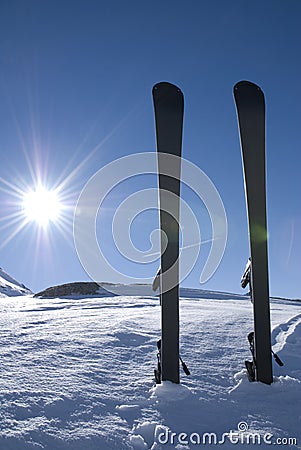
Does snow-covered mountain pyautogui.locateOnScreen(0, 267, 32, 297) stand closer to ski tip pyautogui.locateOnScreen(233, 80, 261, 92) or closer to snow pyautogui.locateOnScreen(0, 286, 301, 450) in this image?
snow pyautogui.locateOnScreen(0, 286, 301, 450)

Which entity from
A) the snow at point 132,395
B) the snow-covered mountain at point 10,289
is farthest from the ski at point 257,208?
the snow-covered mountain at point 10,289

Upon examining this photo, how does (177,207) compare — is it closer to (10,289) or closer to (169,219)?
(169,219)

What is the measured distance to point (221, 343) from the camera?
3.68 meters

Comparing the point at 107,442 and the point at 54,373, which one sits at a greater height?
the point at 54,373

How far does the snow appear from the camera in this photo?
6.26 feet

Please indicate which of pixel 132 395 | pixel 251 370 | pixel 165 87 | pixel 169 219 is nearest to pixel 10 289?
pixel 165 87

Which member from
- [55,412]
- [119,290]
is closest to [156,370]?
[55,412]

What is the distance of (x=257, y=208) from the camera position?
3143mm

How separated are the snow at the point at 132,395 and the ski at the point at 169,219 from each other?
219mm

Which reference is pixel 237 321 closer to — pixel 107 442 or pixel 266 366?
pixel 266 366

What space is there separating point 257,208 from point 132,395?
1.79 meters

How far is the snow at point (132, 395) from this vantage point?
191 cm

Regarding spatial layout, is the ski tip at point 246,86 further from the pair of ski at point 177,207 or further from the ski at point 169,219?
the ski at point 169,219

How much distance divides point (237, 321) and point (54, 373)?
113 inches
